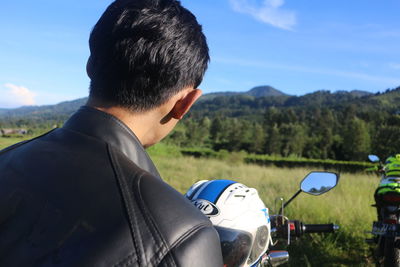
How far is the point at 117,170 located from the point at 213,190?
91cm

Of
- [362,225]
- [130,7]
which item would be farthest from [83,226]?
[362,225]

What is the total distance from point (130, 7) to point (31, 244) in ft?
2.30

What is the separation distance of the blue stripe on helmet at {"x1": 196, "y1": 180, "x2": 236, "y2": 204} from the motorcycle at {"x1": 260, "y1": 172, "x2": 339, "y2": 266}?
377 mm

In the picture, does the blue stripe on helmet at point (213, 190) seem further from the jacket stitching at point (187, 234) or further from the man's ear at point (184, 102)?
the jacket stitching at point (187, 234)

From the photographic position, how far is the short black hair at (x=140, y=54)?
1005 mm

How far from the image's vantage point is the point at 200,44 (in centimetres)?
113

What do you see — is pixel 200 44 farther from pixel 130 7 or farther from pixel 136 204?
pixel 136 204

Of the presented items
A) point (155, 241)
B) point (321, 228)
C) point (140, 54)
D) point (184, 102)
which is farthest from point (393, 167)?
point (155, 241)

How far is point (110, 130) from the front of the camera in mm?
923

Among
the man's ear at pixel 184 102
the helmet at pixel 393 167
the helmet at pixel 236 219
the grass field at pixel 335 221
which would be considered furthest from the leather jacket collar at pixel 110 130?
the helmet at pixel 393 167

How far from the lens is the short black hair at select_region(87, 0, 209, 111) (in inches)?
39.6

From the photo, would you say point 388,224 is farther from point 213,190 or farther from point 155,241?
point 155,241

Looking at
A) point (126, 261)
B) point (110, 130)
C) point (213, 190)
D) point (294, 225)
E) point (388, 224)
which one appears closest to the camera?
point (126, 261)

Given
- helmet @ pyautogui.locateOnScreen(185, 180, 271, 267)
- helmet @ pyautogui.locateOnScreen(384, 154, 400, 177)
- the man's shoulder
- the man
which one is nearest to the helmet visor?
helmet @ pyautogui.locateOnScreen(185, 180, 271, 267)
